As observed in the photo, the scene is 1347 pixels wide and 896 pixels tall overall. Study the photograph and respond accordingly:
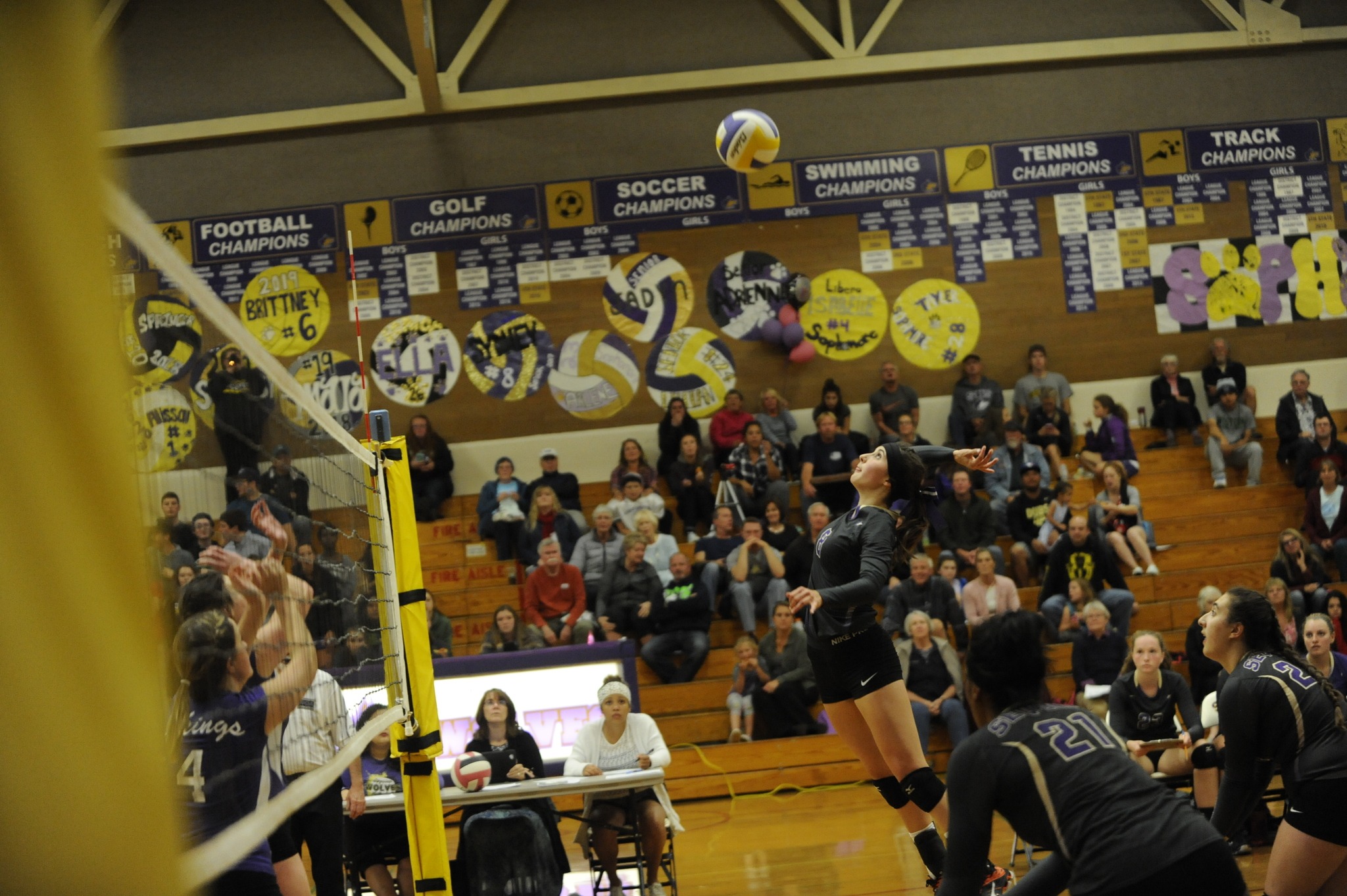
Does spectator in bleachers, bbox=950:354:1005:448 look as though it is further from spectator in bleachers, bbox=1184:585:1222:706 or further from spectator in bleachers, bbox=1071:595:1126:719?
spectator in bleachers, bbox=1184:585:1222:706

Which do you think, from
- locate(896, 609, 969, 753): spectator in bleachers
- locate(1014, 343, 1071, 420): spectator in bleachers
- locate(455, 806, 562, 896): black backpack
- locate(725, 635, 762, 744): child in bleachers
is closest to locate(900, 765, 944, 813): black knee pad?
locate(455, 806, 562, 896): black backpack

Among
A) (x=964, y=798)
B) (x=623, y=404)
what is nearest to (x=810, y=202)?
(x=623, y=404)

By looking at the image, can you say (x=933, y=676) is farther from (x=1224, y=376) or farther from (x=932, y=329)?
(x=1224, y=376)

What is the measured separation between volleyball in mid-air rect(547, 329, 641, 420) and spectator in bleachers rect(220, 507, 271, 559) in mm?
12990

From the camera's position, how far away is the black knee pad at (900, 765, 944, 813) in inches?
205

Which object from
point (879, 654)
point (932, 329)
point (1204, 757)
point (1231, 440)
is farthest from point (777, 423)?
point (879, 654)

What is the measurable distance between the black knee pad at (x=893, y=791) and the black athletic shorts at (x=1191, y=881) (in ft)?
8.00

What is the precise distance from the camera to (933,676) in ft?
35.8

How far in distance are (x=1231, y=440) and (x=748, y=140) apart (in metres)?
8.94

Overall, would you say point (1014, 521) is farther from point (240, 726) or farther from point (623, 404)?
point (240, 726)

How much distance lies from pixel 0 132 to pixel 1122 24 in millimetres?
18348

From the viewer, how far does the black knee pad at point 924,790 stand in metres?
5.22

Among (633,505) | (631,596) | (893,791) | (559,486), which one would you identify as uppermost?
(559,486)

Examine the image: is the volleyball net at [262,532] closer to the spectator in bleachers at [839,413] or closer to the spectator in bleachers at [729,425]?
the spectator in bleachers at [729,425]
